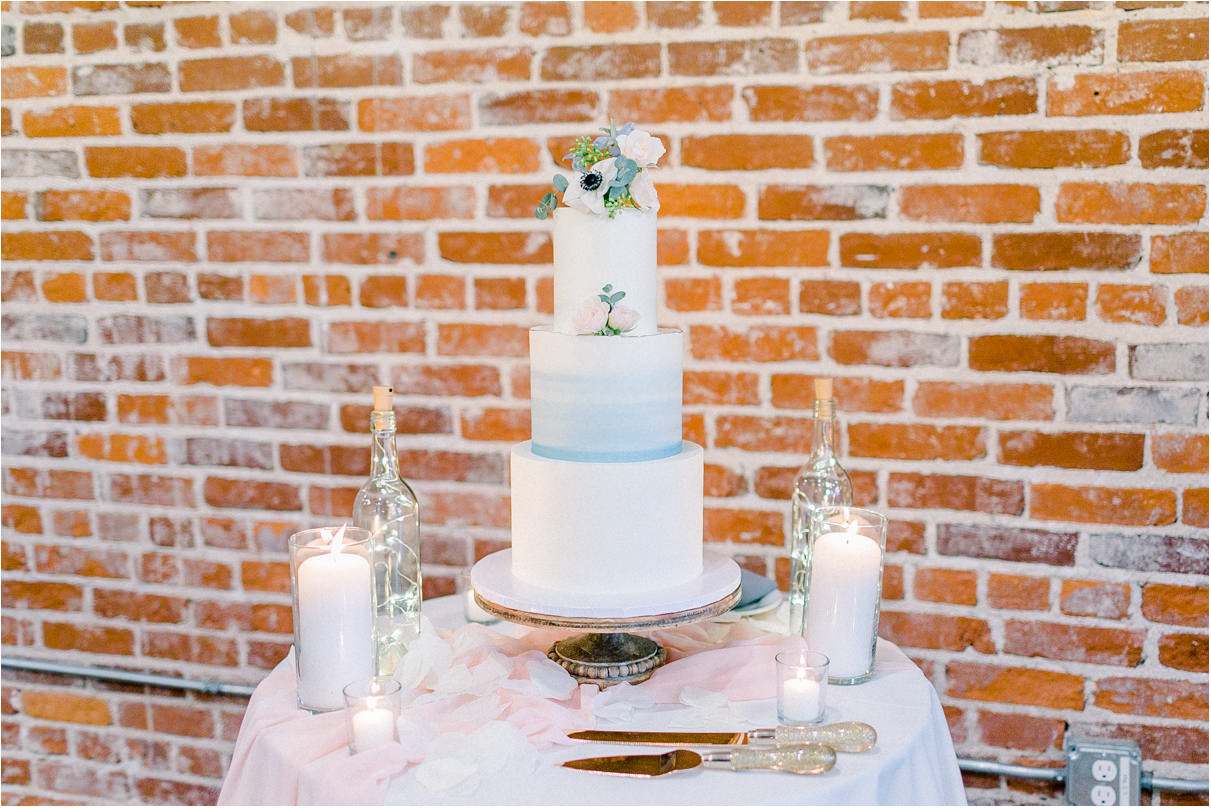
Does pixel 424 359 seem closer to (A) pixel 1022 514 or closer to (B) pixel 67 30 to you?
(B) pixel 67 30

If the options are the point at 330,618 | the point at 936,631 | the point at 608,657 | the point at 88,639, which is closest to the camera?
the point at 330,618

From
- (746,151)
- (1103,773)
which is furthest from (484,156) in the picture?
(1103,773)

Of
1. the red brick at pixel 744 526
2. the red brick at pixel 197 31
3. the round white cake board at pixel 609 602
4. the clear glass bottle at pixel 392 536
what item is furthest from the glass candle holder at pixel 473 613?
the red brick at pixel 197 31

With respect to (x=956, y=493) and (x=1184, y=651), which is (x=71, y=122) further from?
(x=1184, y=651)

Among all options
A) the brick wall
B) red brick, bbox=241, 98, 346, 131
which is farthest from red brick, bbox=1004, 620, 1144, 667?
red brick, bbox=241, 98, 346, 131

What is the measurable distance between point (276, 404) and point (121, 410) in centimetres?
32

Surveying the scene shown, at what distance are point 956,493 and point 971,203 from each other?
0.45m

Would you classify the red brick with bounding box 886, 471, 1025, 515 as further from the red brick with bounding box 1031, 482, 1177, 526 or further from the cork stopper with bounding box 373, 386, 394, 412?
the cork stopper with bounding box 373, 386, 394, 412

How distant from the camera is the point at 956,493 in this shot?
1.54 metres

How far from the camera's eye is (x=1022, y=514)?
1524 mm

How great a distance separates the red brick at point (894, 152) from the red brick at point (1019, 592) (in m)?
0.66

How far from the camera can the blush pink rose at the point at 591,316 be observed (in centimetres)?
113

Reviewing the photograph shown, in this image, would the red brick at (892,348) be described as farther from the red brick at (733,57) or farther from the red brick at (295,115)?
the red brick at (295,115)

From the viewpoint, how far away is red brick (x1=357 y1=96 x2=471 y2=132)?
63.9 inches
